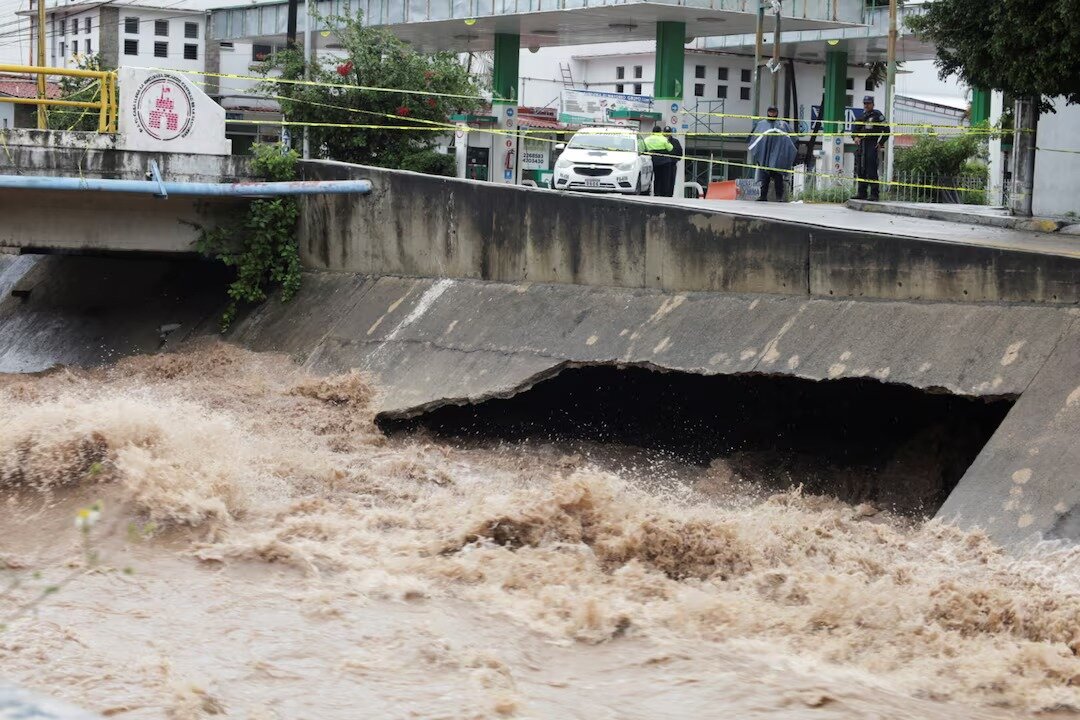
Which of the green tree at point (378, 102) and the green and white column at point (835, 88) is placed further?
the green and white column at point (835, 88)

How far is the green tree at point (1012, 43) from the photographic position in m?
12.4

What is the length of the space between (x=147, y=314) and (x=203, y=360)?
323cm

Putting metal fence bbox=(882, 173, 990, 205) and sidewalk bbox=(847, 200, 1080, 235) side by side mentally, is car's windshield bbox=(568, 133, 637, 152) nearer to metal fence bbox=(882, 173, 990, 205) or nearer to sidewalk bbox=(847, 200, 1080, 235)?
metal fence bbox=(882, 173, 990, 205)

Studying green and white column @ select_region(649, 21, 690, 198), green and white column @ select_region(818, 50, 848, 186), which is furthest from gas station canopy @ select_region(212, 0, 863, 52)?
green and white column @ select_region(818, 50, 848, 186)

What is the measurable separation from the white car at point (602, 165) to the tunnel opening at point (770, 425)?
14.3 metres

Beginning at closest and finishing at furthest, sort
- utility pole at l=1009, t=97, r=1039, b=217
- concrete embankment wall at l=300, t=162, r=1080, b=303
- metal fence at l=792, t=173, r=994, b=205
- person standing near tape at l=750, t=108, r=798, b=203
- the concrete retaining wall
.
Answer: concrete embankment wall at l=300, t=162, r=1080, b=303 < utility pole at l=1009, t=97, r=1039, b=217 < the concrete retaining wall < person standing near tape at l=750, t=108, r=798, b=203 < metal fence at l=792, t=173, r=994, b=205

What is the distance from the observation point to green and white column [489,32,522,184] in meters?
35.8

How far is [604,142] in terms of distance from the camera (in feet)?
91.9

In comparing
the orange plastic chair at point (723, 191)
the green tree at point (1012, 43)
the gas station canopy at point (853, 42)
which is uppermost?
the gas station canopy at point (853, 42)

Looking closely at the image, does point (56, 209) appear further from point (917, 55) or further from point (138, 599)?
point (917, 55)

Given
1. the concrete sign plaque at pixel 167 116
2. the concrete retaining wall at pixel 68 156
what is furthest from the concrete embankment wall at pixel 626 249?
the concrete retaining wall at pixel 68 156

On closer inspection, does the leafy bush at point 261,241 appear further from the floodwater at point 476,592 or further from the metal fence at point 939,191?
the metal fence at point 939,191

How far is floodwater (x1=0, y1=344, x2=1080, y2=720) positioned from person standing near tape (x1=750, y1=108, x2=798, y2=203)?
1002 centimetres

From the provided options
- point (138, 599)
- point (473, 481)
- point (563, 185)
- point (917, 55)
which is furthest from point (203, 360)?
point (917, 55)
